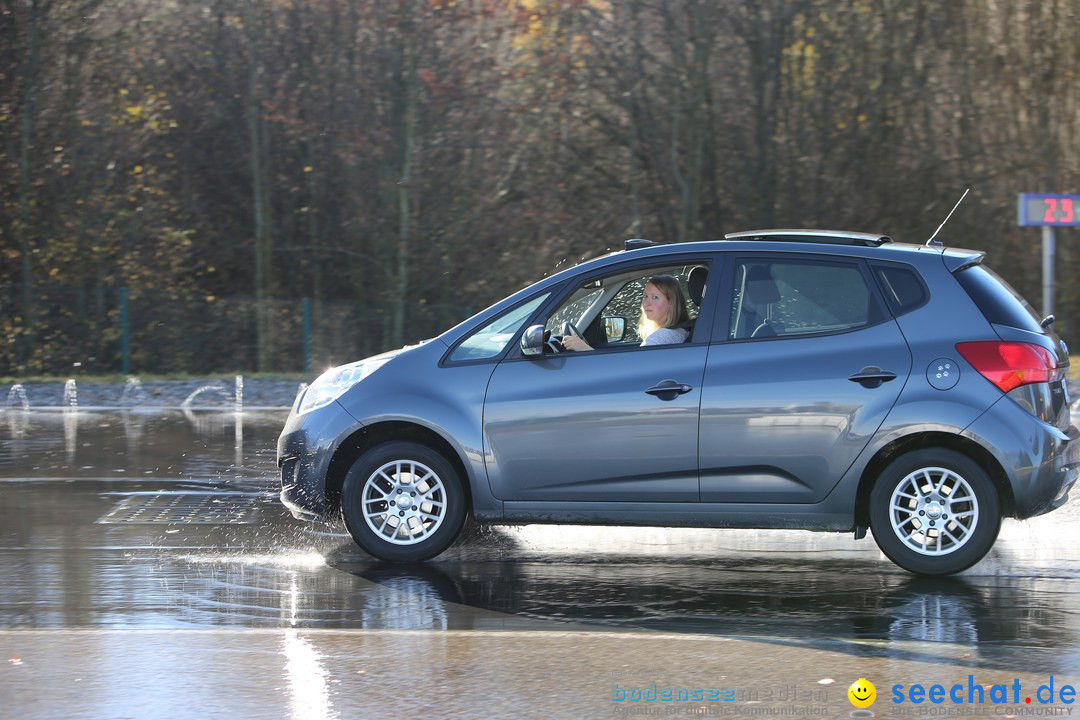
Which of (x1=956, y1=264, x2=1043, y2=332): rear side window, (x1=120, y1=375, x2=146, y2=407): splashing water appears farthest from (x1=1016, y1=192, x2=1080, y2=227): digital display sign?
(x1=956, y1=264, x2=1043, y2=332): rear side window

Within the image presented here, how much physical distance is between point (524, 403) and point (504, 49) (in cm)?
1829

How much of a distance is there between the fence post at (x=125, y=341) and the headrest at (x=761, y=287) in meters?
18.1

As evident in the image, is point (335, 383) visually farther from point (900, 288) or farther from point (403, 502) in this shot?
point (900, 288)

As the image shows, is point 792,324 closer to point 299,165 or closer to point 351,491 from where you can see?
point 351,491

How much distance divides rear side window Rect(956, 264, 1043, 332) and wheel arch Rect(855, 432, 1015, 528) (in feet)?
2.16

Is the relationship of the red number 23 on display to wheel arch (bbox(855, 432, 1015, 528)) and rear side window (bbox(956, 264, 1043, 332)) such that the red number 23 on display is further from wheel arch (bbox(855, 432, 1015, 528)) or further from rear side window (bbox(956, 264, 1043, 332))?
wheel arch (bbox(855, 432, 1015, 528))

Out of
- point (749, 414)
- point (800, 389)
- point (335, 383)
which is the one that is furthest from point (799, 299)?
point (335, 383)

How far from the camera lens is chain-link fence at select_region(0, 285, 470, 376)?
965 inches

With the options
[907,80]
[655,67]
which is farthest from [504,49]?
[907,80]

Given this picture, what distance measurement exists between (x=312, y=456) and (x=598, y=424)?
1626 millimetres

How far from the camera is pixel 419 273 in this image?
84.9 ft

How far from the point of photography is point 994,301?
790 cm

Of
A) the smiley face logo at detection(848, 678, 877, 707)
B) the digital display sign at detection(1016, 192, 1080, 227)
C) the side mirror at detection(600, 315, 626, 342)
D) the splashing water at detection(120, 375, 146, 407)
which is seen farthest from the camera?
the digital display sign at detection(1016, 192, 1080, 227)

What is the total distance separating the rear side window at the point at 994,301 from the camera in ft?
25.7
